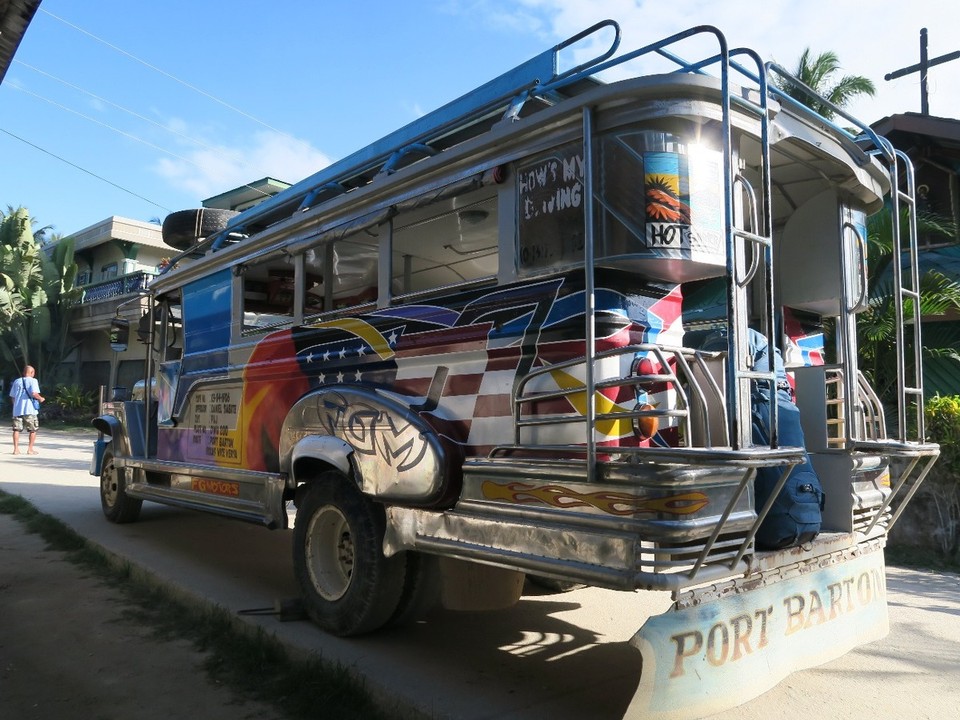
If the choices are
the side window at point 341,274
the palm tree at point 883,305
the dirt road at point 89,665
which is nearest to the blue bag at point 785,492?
the side window at point 341,274

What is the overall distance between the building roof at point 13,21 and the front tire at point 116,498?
4296 millimetres

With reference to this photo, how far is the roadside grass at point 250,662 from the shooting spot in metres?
3.50

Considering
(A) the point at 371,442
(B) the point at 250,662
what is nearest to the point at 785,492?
(A) the point at 371,442

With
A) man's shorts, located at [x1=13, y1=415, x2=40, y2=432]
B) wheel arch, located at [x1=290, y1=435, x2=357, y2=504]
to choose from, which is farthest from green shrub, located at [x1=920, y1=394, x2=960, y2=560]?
man's shorts, located at [x1=13, y1=415, x2=40, y2=432]

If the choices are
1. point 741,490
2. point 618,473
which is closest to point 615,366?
point 618,473

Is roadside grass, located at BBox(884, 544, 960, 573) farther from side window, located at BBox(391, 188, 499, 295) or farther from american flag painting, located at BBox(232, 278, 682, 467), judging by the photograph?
side window, located at BBox(391, 188, 499, 295)

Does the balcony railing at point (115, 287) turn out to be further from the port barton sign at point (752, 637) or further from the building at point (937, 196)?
the port barton sign at point (752, 637)

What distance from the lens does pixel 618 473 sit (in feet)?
9.53

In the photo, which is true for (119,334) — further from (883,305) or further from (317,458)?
(883,305)

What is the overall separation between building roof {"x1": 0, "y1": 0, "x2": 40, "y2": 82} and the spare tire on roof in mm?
2190

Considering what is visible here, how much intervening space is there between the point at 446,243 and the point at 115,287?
82.5 feet

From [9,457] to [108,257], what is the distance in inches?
728

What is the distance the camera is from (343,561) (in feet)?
14.8

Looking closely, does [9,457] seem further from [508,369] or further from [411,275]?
[508,369]
